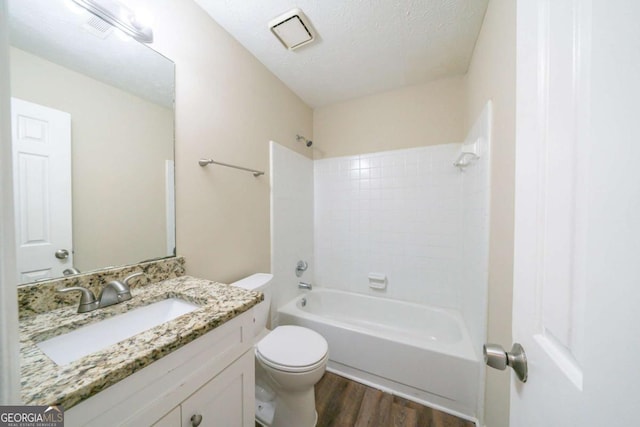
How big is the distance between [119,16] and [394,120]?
195 centimetres

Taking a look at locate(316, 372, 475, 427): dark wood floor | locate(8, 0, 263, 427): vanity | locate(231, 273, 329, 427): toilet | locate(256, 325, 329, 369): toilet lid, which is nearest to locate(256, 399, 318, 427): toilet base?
locate(231, 273, 329, 427): toilet

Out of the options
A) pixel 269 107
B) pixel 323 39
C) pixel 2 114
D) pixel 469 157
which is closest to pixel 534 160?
pixel 2 114

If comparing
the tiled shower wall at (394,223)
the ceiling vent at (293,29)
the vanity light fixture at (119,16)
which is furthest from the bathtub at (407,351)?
the ceiling vent at (293,29)

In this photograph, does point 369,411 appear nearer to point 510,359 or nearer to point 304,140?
point 510,359

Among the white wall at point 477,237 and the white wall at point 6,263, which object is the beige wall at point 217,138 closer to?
the white wall at point 6,263

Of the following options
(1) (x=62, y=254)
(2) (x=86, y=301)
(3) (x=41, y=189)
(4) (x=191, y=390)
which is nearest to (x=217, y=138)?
(3) (x=41, y=189)

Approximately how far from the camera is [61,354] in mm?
608

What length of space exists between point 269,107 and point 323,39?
0.63m

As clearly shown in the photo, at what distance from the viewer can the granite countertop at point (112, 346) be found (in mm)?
392

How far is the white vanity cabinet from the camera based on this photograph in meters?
0.45

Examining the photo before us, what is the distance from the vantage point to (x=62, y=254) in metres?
0.75

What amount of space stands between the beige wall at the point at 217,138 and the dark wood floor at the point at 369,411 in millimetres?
1005

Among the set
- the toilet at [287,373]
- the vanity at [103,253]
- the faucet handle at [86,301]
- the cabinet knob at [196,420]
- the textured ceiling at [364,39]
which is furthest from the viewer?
the textured ceiling at [364,39]

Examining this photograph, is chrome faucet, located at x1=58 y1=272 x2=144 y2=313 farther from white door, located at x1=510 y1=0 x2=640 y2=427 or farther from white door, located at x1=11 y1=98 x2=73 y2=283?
white door, located at x1=510 y1=0 x2=640 y2=427
